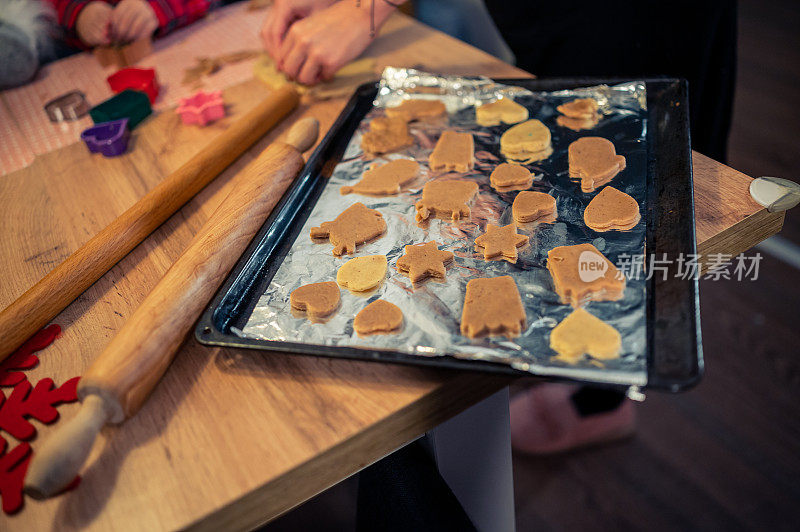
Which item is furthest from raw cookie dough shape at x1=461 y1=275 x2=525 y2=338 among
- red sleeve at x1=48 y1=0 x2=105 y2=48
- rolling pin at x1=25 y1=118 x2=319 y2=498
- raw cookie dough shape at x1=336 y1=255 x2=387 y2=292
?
red sleeve at x1=48 y1=0 x2=105 y2=48

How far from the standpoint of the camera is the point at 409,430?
0.72 metres

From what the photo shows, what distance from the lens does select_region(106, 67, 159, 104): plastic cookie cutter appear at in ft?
4.76

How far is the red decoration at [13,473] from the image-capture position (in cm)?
64

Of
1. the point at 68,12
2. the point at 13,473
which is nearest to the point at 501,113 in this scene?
the point at 13,473

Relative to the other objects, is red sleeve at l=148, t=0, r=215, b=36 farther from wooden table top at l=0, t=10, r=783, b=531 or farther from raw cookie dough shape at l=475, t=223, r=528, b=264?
raw cookie dough shape at l=475, t=223, r=528, b=264

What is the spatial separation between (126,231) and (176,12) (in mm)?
1107

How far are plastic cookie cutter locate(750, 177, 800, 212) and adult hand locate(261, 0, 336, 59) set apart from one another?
1.09 meters

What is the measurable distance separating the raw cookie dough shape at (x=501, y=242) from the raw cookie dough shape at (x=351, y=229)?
0.17m

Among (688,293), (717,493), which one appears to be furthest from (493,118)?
(717,493)

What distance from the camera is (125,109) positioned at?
134 centimetres

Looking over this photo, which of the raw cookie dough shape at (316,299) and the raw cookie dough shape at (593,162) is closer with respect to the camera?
the raw cookie dough shape at (316,299)

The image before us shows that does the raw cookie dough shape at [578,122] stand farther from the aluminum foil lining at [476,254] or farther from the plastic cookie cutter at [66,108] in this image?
the plastic cookie cutter at [66,108]

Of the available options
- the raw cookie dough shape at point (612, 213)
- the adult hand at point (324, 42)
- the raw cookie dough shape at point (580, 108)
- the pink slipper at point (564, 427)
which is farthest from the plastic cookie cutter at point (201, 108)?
the pink slipper at point (564, 427)

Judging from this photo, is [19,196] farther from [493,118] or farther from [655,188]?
[655,188]
